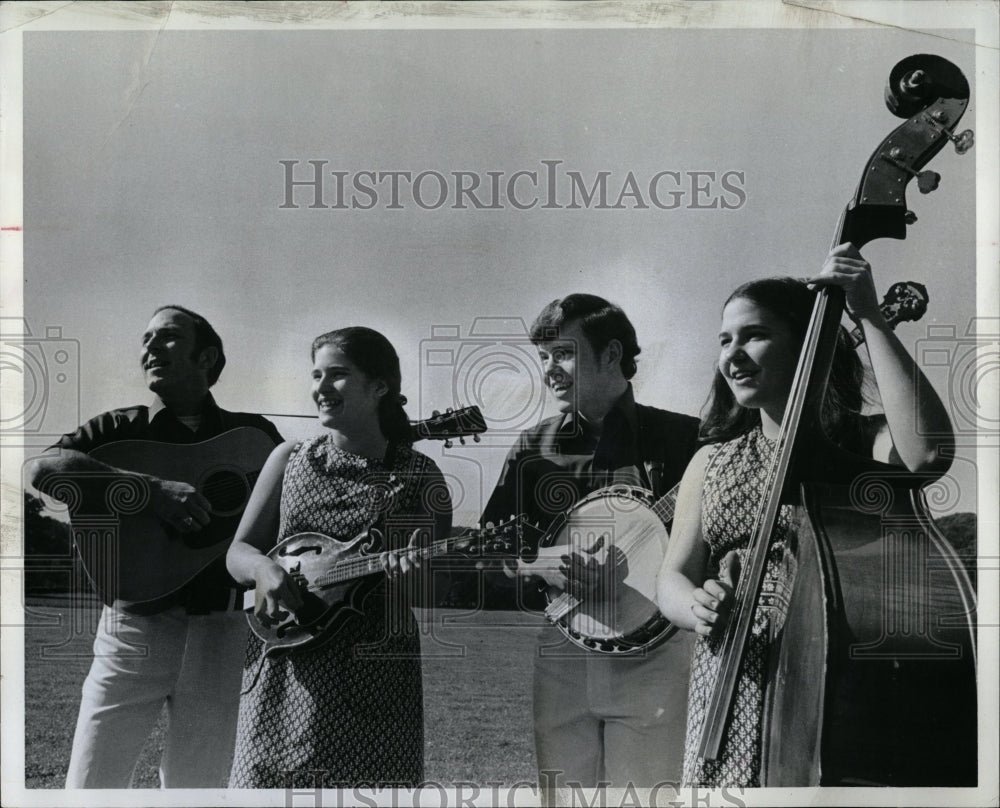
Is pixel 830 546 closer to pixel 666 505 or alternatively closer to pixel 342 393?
pixel 666 505

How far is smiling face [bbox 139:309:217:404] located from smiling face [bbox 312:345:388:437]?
15.5 inches

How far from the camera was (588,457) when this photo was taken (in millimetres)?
3809

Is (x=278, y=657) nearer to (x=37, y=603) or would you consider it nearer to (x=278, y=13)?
(x=37, y=603)

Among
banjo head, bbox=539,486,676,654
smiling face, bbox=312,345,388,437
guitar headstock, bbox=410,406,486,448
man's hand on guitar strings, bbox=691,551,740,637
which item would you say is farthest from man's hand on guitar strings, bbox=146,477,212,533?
man's hand on guitar strings, bbox=691,551,740,637

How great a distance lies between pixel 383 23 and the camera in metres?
3.89

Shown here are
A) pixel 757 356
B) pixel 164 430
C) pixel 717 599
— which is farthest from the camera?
pixel 164 430

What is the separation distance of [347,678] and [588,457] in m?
1.12

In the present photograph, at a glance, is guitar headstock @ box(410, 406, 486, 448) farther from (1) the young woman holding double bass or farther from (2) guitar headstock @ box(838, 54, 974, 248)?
(2) guitar headstock @ box(838, 54, 974, 248)

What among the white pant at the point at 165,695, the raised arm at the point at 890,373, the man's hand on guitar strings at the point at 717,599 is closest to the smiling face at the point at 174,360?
the white pant at the point at 165,695

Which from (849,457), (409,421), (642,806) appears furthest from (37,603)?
(849,457)

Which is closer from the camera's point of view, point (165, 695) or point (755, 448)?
point (755, 448)

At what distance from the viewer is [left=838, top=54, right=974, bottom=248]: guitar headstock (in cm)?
382

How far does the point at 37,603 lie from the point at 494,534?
1.62 metres

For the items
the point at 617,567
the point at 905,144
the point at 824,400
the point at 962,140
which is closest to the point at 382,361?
the point at 617,567
